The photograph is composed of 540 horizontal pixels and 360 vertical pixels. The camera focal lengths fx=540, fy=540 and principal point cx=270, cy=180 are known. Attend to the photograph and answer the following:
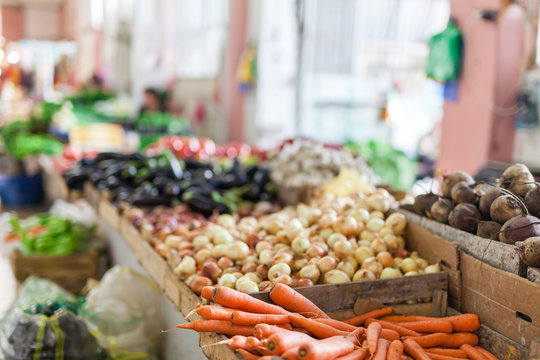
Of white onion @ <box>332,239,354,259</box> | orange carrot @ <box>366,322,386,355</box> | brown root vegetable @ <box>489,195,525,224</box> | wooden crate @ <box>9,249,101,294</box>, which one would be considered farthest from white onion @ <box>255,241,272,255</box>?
wooden crate @ <box>9,249,101,294</box>

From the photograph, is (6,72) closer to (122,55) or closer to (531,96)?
(122,55)

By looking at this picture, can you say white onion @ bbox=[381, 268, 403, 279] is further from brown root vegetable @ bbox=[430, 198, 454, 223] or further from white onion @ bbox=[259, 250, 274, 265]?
white onion @ bbox=[259, 250, 274, 265]

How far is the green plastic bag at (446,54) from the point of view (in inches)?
194

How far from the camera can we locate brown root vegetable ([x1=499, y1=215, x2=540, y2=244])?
1.93 metres

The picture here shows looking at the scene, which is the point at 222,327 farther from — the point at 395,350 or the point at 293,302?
the point at 395,350

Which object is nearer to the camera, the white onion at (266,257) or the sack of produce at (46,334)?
the white onion at (266,257)

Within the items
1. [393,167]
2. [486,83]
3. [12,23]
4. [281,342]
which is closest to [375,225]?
[281,342]

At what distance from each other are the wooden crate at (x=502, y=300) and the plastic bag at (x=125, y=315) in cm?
177

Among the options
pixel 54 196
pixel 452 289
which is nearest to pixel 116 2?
pixel 54 196

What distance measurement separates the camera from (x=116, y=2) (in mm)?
17422

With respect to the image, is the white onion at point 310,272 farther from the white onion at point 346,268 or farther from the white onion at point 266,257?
the white onion at point 266,257

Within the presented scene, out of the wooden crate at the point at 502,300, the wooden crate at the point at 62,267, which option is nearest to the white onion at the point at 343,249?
the wooden crate at the point at 502,300

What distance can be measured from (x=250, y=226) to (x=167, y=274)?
654 mm

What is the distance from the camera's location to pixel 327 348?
1673mm
